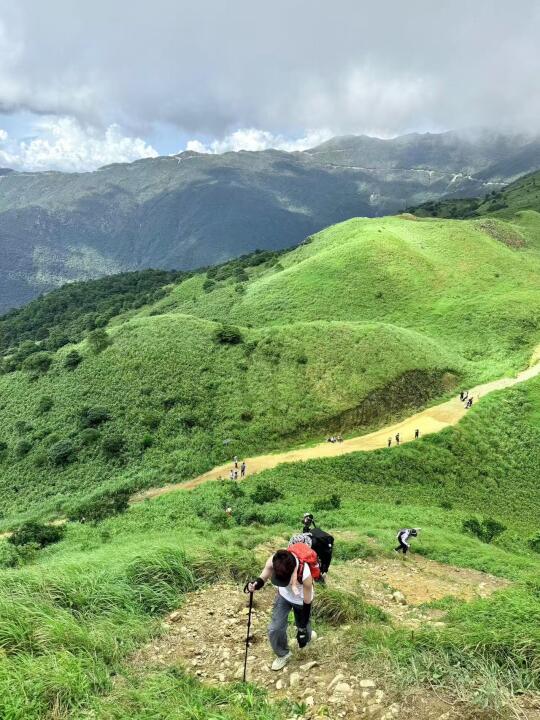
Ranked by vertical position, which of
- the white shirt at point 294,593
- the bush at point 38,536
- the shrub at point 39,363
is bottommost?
the bush at point 38,536

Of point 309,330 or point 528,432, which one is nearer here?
point 528,432

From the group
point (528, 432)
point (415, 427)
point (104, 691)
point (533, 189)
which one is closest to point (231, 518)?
point (104, 691)

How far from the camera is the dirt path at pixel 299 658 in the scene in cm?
714

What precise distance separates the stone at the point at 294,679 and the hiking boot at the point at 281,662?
11.4 inches

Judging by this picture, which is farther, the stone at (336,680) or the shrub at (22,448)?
the shrub at (22,448)

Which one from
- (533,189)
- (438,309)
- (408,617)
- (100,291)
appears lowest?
(408,617)

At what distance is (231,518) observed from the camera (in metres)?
24.3

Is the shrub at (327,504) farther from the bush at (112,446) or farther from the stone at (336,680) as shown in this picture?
the bush at (112,446)

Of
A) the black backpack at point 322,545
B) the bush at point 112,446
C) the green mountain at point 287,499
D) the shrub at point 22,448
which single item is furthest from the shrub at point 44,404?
the black backpack at point 322,545

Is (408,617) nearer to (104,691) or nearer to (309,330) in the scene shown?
(104,691)

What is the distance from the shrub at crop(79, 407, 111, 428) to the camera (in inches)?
1599

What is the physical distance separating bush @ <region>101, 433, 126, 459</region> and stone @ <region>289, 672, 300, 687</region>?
1263 inches

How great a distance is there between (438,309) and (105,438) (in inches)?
1949

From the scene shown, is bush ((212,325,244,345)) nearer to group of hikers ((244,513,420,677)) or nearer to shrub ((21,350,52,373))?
shrub ((21,350,52,373))
